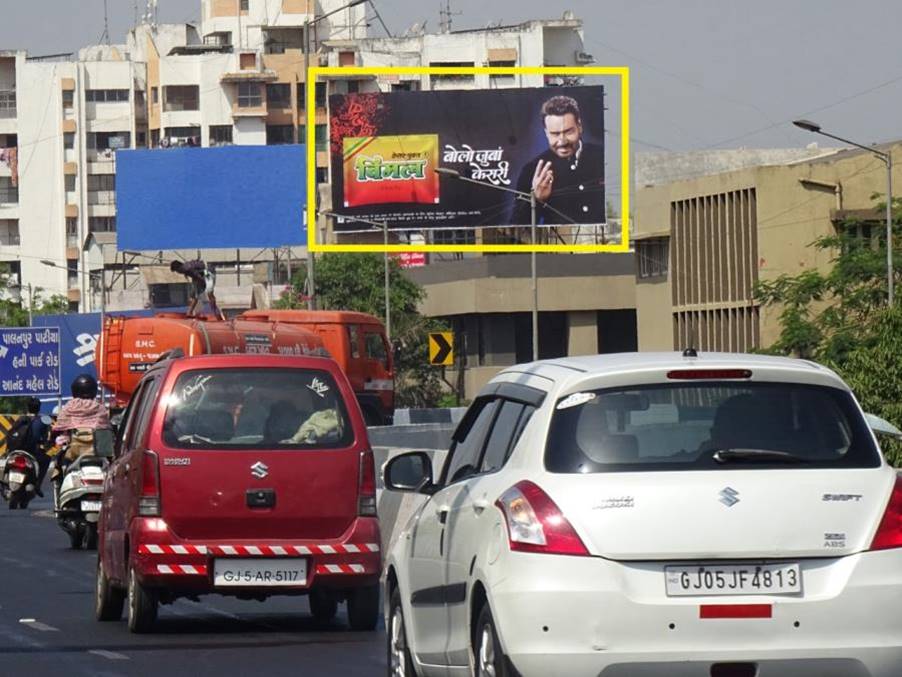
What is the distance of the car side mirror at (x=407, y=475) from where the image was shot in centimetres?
950

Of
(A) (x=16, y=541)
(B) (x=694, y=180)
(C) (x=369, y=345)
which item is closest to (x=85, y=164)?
(B) (x=694, y=180)

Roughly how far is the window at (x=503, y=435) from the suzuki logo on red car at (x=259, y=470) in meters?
4.86

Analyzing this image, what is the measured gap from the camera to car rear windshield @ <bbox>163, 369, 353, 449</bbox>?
1372cm

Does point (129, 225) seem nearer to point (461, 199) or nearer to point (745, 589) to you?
point (461, 199)

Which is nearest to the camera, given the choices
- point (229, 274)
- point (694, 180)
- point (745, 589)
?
point (745, 589)

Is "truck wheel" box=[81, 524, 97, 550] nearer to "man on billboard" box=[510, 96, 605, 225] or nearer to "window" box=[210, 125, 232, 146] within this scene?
"man on billboard" box=[510, 96, 605, 225]

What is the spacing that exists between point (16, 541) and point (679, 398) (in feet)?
59.8

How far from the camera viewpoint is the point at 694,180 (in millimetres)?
85875

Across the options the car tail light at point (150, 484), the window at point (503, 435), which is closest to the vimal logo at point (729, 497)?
the window at point (503, 435)

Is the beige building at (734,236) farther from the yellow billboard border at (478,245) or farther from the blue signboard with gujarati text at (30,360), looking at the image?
the blue signboard with gujarati text at (30,360)

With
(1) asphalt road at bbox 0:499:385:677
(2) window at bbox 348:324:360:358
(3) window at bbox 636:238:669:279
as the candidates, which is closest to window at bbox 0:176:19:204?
(3) window at bbox 636:238:669:279

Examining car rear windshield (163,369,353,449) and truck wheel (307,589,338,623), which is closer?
car rear windshield (163,369,353,449)

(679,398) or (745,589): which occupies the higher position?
(679,398)

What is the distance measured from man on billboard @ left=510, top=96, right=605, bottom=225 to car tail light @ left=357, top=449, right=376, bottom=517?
57103 mm
